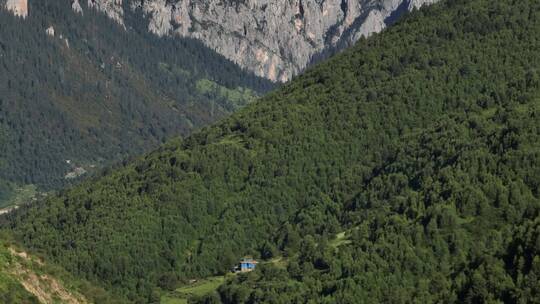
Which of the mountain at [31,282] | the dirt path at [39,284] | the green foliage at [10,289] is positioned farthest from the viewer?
the dirt path at [39,284]

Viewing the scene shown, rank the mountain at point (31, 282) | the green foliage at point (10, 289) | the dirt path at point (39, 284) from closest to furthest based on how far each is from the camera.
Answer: the green foliage at point (10, 289) < the mountain at point (31, 282) < the dirt path at point (39, 284)

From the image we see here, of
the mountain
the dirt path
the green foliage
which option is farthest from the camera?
the dirt path

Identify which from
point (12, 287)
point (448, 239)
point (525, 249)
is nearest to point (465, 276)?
point (525, 249)

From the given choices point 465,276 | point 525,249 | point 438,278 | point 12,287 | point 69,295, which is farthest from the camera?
point 438,278

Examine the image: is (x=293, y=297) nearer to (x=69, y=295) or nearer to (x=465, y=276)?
(x=465, y=276)

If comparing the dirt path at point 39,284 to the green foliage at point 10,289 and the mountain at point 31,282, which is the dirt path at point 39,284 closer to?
the mountain at point 31,282

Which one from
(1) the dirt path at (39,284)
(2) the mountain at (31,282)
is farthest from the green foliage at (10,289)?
(1) the dirt path at (39,284)

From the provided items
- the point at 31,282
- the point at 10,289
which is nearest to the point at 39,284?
the point at 31,282

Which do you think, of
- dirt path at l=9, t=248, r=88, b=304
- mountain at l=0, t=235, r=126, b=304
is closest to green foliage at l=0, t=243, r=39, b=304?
mountain at l=0, t=235, r=126, b=304

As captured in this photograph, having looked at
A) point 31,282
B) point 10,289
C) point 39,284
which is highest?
point 31,282

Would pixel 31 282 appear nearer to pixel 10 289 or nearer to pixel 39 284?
pixel 39 284

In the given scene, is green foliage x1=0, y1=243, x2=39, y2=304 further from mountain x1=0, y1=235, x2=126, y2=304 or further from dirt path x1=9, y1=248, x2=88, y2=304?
dirt path x1=9, y1=248, x2=88, y2=304
